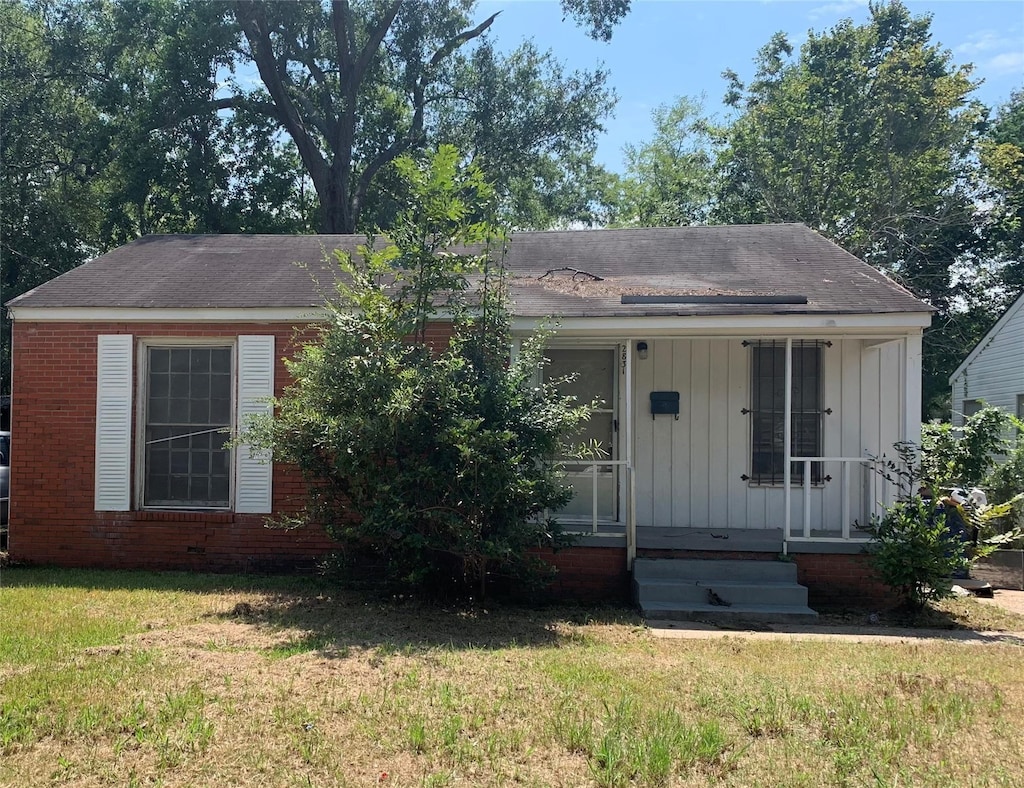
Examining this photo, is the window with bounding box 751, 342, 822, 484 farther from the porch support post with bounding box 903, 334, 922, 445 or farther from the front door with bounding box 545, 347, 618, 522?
the front door with bounding box 545, 347, 618, 522

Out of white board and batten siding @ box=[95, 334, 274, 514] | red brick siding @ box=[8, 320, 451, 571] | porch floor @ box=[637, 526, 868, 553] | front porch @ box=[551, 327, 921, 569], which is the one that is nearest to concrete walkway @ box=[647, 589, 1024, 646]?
porch floor @ box=[637, 526, 868, 553]

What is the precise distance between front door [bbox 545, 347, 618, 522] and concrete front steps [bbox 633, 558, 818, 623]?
116 centimetres

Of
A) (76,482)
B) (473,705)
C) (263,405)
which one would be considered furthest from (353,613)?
(76,482)

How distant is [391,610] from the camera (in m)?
6.65

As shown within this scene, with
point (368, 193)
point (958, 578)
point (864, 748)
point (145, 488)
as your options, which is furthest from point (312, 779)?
point (368, 193)

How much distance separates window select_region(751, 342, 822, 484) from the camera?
851 cm

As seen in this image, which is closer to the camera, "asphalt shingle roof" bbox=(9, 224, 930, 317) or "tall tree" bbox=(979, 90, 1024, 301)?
"asphalt shingle roof" bbox=(9, 224, 930, 317)

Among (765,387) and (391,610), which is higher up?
(765,387)

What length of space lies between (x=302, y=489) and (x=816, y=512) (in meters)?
5.41

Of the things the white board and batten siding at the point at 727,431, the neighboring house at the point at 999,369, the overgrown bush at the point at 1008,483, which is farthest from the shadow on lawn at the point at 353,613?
the neighboring house at the point at 999,369

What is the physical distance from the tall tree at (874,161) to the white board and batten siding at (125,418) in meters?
17.6

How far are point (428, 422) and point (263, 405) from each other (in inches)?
106

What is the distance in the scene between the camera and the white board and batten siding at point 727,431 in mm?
8438

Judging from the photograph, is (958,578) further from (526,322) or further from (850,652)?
(526,322)
